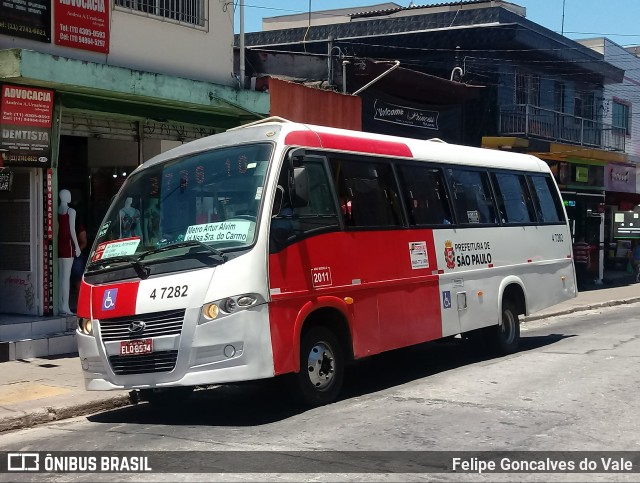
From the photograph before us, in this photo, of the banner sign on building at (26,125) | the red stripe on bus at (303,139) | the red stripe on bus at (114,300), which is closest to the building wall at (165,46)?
the banner sign on building at (26,125)

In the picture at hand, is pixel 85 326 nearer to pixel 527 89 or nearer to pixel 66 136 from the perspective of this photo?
pixel 66 136

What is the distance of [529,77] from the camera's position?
88.9ft

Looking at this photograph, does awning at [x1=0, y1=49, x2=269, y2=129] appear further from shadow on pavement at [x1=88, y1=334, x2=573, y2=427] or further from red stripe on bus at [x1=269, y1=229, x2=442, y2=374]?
red stripe on bus at [x1=269, y1=229, x2=442, y2=374]

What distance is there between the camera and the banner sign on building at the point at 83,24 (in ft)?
42.3

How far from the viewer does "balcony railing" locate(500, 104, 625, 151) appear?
2556 centimetres

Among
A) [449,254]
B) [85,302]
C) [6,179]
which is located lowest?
[85,302]

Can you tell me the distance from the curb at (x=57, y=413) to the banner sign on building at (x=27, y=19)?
5.69 m

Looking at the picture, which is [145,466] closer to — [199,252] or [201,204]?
[199,252]

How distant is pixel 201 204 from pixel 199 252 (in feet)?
2.09

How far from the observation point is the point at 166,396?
9.52 meters


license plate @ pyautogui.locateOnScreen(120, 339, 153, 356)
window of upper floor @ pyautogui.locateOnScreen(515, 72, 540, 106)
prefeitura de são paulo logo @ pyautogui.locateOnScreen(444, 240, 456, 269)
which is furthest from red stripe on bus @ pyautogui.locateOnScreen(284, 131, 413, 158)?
window of upper floor @ pyautogui.locateOnScreen(515, 72, 540, 106)

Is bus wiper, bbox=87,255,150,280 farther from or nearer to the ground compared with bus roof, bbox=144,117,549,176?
nearer to the ground

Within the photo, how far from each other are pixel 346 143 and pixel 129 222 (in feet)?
8.43

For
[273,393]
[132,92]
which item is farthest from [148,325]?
[132,92]
